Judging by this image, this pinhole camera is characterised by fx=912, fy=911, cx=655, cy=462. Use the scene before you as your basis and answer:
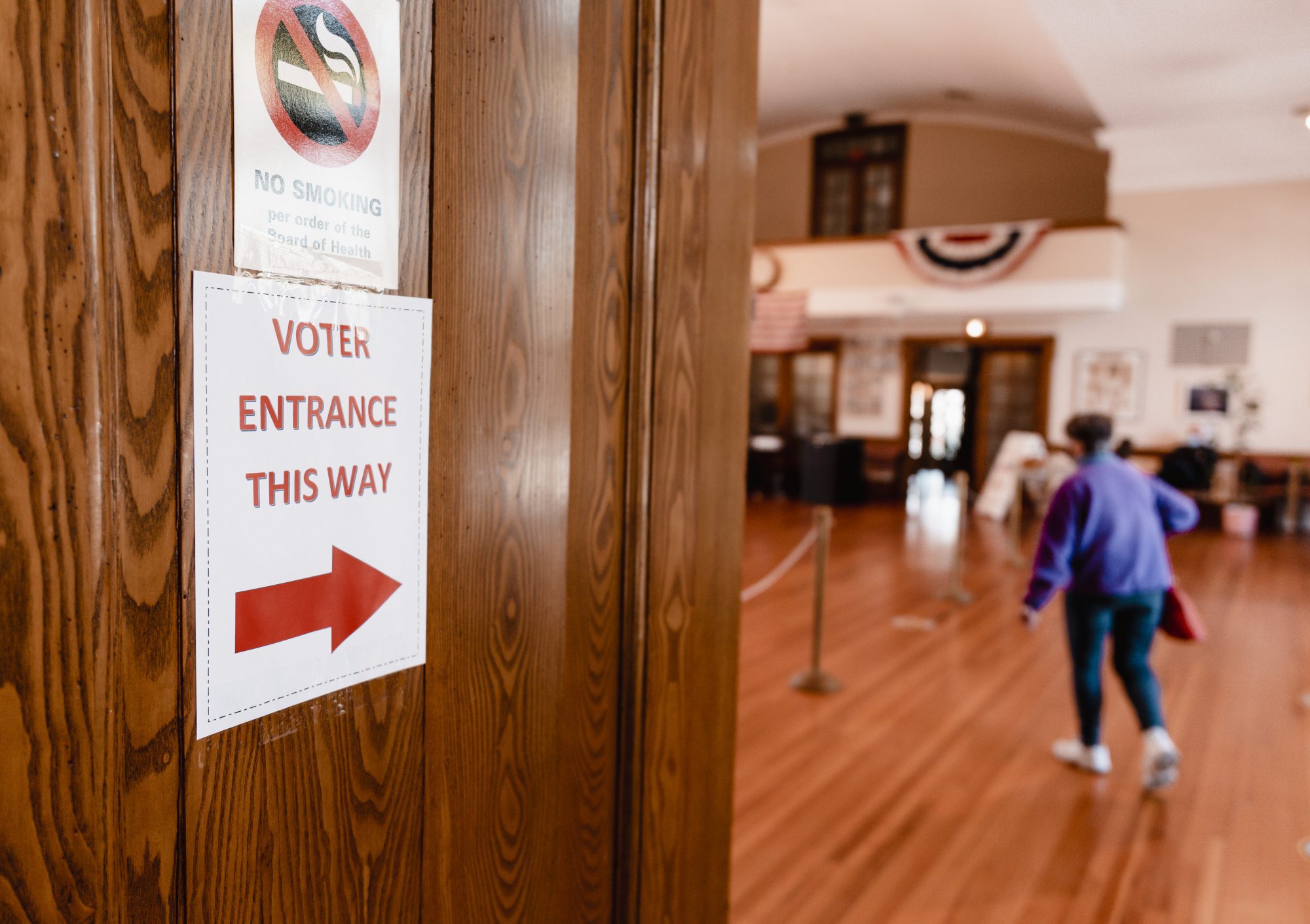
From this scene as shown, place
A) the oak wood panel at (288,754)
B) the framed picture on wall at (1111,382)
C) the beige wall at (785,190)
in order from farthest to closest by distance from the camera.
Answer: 1. the beige wall at (785,190)
2. the framed picture on wall at (1111,382)
3. the oak wood panel at (288,754)

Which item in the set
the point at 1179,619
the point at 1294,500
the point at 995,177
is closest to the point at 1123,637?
the point at 1179,619

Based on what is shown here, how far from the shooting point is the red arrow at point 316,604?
2.64 ft

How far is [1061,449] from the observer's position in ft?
38.2

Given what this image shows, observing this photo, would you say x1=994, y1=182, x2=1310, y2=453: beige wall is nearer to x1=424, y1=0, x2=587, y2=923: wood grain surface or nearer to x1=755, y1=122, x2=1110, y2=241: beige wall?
x1=755, y1=122, x2=1110, y2=241: beige wall

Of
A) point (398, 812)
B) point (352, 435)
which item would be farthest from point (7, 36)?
point (398, 812)

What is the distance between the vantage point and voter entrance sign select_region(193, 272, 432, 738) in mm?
764

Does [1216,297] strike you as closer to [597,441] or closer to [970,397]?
[970,397]

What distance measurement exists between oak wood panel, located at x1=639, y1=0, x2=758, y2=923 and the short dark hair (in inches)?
88.5

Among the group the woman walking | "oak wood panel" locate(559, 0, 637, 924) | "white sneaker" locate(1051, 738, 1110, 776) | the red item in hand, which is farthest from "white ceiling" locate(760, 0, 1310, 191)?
"oak wood panel" locate(559, 0, 637, 924)

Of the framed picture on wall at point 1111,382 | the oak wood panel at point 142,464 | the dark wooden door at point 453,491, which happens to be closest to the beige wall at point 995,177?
the framed picture on wall at point 1111,382

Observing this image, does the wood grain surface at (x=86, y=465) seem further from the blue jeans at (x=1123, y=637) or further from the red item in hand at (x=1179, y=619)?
the red item in hand at (x=1179, y=619)

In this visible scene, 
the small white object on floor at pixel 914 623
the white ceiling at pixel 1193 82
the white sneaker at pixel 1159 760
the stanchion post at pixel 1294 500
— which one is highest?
the white ceiling at pixel 1193 82

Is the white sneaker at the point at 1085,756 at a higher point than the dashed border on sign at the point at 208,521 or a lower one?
lower

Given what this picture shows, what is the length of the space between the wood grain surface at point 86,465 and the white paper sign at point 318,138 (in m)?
0.07
